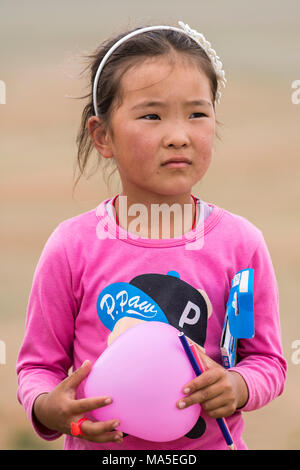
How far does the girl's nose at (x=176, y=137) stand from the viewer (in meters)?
1.30

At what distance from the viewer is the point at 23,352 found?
140cm

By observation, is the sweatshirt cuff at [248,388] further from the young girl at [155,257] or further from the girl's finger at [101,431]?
the girl's finger at [101,431]

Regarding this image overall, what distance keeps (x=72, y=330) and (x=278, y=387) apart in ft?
1.35

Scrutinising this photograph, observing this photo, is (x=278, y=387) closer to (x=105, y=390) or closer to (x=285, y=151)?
(x=105, y=390)

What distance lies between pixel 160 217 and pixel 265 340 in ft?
1.03

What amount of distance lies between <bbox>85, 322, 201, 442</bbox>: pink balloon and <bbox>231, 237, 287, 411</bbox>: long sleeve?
0.62 ft

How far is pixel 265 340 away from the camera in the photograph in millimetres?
1356

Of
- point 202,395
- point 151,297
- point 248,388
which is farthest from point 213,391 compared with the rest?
point 151,297

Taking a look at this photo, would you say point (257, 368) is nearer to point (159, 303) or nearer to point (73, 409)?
point (159, 303)

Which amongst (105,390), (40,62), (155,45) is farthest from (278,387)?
(40,62)

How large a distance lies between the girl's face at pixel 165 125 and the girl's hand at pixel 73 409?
384mm

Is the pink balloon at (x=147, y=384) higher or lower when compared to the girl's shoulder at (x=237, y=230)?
lower

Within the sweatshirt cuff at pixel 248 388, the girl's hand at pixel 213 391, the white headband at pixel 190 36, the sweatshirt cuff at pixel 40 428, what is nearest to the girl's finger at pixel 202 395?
the girl's hand at pixel 213 391

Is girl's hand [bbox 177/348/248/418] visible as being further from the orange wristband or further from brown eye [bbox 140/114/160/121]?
brown eye [bbox 140/114/160/121]
